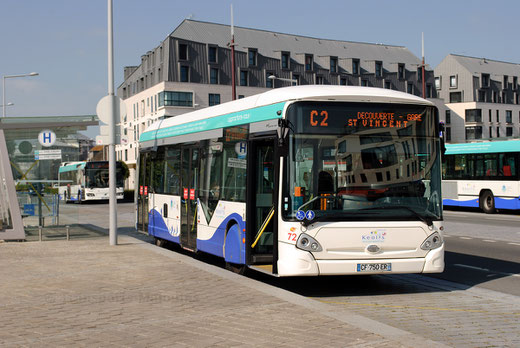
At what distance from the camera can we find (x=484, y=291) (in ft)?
32.8

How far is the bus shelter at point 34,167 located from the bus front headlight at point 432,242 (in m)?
9.96

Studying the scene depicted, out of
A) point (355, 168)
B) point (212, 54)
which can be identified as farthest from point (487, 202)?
point (212, 54)

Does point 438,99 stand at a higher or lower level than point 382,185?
higher

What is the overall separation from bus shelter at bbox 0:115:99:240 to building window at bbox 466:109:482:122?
85.4 meters

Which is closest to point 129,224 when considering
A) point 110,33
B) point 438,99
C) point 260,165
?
point 110,33

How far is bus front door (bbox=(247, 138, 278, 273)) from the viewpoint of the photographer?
33.7 ft

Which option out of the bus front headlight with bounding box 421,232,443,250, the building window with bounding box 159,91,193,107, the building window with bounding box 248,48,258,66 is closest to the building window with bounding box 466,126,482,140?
the building window with bounding box 248,48,258,66

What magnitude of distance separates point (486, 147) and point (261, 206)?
20272 mm

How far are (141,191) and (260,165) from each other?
24.7ft

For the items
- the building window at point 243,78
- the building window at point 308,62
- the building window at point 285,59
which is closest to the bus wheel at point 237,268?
the building window at point 243,78

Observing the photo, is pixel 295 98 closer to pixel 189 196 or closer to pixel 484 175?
pixel 189 196

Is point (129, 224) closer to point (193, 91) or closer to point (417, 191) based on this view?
point (417, 191)

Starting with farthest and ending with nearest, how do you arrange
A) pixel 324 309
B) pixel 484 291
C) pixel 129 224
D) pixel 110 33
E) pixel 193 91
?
pixel 193 91
pixel 129 224
pixel 110 33
pixel 484 291
pixel 324 309

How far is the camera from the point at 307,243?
9281 millimetres
